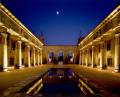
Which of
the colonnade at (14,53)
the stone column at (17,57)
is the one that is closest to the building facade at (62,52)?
the colonnade at (14,53)

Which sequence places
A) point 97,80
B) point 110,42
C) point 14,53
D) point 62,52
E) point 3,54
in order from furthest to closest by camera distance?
point 62,52 < point 14,53 < point 110,42 < point 3,54 < point 97,80

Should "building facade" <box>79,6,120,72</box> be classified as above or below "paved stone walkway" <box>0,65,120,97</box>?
above

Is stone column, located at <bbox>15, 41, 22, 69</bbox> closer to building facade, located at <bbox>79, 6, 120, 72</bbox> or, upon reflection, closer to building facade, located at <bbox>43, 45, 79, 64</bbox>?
building facade, located at <bbox>79, 6, 120, 72</bbox>

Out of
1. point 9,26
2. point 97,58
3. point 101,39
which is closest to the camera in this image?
point 9,26

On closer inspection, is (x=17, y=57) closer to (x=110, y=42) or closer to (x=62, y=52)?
(x=110, y=42)

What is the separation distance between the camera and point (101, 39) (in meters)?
29.5

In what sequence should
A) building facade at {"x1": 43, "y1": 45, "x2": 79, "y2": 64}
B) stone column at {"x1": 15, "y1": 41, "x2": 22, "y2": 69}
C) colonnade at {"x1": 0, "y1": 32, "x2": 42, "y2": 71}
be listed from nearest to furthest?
colonnade at {"x1": 0, "y1": 32, "x2": 42, "y2": 71}, stone column at {"x1": 15, "y1": 41, "x2": 22, "y2": 69}, building facade at {"x1": 43, "y1": 45, "x2": 79, "y2": 64}

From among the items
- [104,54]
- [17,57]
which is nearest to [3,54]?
[17,57]

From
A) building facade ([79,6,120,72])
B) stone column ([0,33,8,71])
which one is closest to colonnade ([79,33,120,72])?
building facade ([79,6,120,72])

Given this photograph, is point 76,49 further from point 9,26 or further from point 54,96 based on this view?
point 54,96

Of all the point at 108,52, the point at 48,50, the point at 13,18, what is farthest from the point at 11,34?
the point at 48,50

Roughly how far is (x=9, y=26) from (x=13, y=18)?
1981 millimetres

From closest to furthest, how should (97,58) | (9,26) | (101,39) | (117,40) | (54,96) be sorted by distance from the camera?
(54,96)
(117,40)
(9,26)
(101,39)
(97,58)

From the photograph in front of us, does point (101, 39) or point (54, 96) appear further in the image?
point (101, 39)
